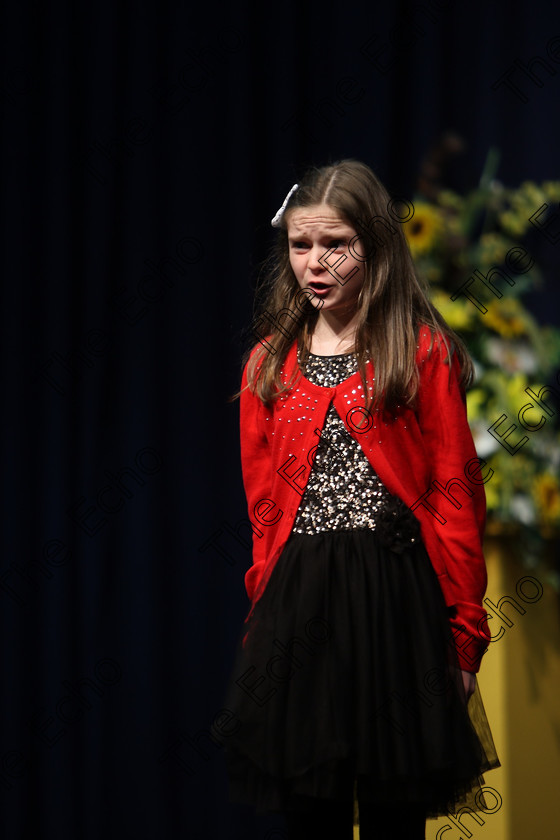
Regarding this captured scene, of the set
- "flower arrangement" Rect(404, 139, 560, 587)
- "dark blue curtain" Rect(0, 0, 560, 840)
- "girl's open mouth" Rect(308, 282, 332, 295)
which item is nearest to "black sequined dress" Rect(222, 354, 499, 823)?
"girl's open mouth" Rect(308, 282, 332, 295)

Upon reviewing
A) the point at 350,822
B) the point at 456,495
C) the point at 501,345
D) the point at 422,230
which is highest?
the point at 422,230

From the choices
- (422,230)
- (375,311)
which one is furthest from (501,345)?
(375,311)

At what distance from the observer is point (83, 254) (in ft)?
7.11

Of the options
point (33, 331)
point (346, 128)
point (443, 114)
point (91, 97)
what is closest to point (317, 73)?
point (346, 128)

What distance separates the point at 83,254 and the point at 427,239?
2.41 feet

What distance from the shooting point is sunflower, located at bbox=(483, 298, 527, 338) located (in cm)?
188

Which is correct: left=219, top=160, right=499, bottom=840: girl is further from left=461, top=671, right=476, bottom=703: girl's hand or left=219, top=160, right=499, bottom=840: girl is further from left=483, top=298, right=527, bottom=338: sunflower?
left=483, top=298, right=527, bottom=338: sunflower

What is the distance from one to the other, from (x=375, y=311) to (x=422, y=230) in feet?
2.08

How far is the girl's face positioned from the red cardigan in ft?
0.36

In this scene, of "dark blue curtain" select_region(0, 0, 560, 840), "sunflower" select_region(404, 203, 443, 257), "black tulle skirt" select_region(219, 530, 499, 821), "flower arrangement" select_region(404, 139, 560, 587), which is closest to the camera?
"black tulle skirt" select_region(219, 530, 499, 821)

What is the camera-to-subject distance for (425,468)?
4.36 ft

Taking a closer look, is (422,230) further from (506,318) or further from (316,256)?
(316,256)

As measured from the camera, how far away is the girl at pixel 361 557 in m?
1.22

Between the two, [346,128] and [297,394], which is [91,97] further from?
[297,394]
